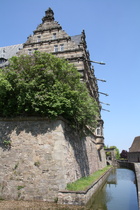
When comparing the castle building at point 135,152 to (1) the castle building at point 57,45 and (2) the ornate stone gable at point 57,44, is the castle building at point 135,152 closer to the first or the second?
(1) the castle building at point 57,45

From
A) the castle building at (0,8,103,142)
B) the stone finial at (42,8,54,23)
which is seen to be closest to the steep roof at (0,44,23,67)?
the castle building at (0,8,103,142)

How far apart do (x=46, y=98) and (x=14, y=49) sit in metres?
18.8

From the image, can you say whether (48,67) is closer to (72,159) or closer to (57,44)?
(72,159)

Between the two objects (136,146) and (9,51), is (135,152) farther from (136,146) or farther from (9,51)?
(9,51)

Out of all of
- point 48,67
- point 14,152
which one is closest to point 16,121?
point 14,152

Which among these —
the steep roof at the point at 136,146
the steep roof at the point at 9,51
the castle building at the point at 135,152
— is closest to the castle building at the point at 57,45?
the steep roof at the point at 9,51

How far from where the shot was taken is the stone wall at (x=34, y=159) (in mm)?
8695

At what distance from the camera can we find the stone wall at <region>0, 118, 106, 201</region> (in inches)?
342

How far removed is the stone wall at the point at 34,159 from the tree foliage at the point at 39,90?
0.69 metres

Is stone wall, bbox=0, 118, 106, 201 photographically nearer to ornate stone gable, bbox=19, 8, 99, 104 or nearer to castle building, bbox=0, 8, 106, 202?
castle building, bbox=0, 8, 106, 202

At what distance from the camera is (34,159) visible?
9.23 meters

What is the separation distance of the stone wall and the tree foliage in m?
0.69

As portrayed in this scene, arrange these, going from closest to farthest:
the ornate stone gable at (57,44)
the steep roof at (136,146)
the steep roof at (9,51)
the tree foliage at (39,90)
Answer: the tree foliage at (39,90) < the ornate stone gable at (57,44) < the steep roof at (9,51) < the steep roof at (136,146)

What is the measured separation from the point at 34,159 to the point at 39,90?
3.92 meters
